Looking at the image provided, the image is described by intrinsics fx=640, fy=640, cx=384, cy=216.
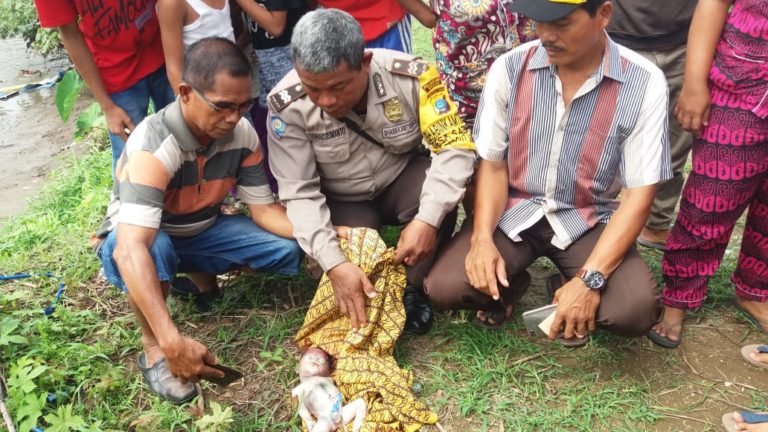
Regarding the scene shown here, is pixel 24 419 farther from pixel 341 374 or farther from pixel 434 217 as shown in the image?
pixel 434 217

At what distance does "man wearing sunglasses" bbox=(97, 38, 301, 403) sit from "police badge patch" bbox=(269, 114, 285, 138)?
0.11m

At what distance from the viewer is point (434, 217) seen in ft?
9.25

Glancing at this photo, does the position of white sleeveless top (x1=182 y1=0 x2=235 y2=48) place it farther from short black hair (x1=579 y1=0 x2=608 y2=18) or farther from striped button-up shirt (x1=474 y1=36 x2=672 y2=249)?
short black hair (x1=579 y1=0 x2=608 y2=18)

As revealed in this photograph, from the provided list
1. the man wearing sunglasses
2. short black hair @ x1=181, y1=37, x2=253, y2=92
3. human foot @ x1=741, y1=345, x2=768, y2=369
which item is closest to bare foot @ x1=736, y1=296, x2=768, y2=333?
human foot @ x1=741, y1=345, x2=768, y2=369

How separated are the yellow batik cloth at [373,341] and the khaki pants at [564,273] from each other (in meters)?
0.20

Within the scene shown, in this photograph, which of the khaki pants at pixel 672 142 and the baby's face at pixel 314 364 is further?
the khaki pants at pixel 672 142

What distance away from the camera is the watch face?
8.18 feet

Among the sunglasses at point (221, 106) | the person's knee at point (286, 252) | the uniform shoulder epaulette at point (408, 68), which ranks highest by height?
the sunglasses at point (221, 106)

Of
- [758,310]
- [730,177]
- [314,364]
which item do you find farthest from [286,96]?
[758,310]

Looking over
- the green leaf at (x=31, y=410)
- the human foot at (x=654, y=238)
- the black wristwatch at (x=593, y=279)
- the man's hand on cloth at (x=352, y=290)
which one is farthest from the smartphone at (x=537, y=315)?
the green leaf at (x=31, y=410)

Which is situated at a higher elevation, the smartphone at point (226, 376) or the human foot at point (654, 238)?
the smartphone at point (226, 376)

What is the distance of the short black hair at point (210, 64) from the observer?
241cm

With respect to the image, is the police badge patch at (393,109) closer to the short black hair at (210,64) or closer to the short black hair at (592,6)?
the short black hair at (210,64)

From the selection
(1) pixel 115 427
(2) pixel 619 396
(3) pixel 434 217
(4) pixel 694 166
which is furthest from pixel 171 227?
(4) pixel 694 166
